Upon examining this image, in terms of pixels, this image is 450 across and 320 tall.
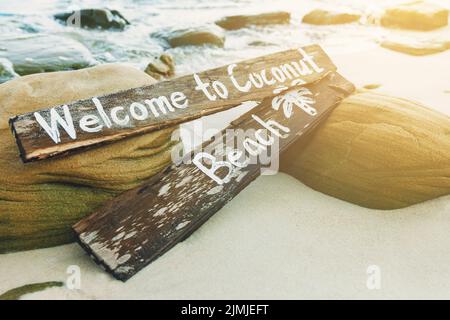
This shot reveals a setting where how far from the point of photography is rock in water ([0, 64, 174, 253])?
2398 mm

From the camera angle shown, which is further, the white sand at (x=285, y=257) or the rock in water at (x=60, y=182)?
the rock in water at (x=60, y=182)

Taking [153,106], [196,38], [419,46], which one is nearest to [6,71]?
[196,38]

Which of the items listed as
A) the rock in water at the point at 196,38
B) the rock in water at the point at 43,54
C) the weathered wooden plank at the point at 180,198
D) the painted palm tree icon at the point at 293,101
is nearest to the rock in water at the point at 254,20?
the rock in water at the point at 196,38

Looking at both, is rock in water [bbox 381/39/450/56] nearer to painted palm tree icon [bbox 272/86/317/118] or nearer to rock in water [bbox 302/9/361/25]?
rock in water [bbox 302/9/361/25]

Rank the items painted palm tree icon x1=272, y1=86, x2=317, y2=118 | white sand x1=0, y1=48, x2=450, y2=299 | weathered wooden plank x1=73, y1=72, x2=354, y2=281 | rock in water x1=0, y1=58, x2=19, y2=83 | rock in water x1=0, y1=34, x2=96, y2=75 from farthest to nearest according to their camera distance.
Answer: rock in water x1=0, y1=34, x2=96, y2=75, rock in water x1=0, y1=58, x2=19, y2=83, painted palm tree icon x1=272, y1=86, x2=317, y2=118, weathered wooden plank x1=73, y1=72, x2=354, y2=281, white sand x1=0, y1=48, x2=450, y2=299

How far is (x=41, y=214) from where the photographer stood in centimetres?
245

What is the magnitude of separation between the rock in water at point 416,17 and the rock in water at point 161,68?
15.6 feet

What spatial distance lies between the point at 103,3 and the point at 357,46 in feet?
24.3

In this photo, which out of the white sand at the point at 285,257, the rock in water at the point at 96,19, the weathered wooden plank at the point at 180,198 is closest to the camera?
the white sand at the point at 285,257

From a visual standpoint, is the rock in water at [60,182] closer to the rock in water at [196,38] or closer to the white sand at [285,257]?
the white sand at [285,257]

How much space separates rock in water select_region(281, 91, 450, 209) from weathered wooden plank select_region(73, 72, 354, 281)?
7.4 inches

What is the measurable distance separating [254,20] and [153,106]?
24.0ft

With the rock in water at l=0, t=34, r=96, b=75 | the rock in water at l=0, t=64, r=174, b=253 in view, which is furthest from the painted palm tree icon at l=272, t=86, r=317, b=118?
the rock in water at l=0, t=34, r=96, b=75

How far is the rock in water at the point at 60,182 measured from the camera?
2398 mm
